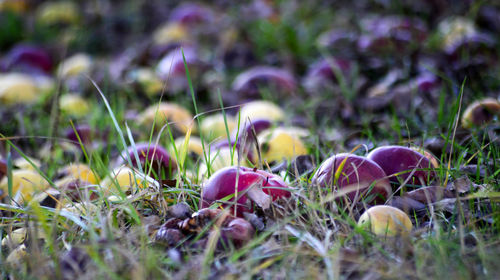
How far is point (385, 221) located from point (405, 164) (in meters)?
0.35

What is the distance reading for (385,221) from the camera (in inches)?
54.5

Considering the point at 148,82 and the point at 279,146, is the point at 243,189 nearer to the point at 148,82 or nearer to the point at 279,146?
the point at 279,146

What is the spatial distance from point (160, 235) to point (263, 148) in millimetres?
1009

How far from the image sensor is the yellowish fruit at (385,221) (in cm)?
135

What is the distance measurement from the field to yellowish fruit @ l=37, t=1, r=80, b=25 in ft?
0.09

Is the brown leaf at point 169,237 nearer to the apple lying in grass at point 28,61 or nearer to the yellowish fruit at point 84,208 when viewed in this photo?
the yellowish fruit at point 84,208

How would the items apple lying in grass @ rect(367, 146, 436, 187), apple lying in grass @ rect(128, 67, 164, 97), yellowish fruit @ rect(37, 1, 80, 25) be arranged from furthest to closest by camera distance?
yellowish fruit @ rect(37, 1, 80, 25)
apple lying in grass @ rect(128, 67, 164, 97)
apple lying in grass @ rect(367, 146, 436, 187)

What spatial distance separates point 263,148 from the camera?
2.30 metres

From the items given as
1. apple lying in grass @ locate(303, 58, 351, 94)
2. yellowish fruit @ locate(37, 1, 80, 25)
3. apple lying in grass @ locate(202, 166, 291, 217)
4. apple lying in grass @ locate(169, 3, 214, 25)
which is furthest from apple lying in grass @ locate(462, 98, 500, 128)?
yellowish fruit @ locate(37, 1, 80, 25)

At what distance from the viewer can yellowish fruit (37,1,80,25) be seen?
564 centimetres

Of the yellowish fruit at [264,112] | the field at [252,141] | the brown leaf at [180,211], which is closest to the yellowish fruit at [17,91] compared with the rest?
the field at [252,141]

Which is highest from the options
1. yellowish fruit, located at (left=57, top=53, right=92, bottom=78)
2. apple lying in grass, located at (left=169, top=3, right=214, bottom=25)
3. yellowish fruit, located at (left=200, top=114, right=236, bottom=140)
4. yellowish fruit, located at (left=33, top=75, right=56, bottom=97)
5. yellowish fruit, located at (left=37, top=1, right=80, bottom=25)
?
yellowish fruit, located at (left=37, top=1, right=80, bottom=25)

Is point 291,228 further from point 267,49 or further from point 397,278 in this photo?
point 267,49

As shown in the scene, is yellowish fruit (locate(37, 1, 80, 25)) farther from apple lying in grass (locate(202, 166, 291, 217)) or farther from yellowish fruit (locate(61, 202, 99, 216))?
apple lying in grass (locate(202, 166, 291, 217))
